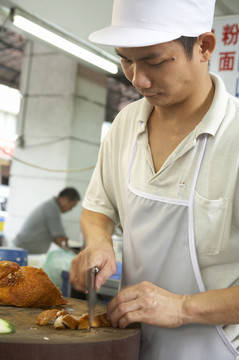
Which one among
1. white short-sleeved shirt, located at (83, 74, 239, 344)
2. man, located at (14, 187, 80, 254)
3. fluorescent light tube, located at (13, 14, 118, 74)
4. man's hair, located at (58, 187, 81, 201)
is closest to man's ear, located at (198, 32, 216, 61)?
white short-sleeved shirt, located at (83, 74, 239, 344)

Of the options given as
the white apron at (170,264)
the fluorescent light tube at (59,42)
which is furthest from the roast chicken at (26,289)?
the fluorescent light tube at (59,42)

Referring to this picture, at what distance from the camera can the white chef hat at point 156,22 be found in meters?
1.41

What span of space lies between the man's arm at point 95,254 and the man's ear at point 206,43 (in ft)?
2.38

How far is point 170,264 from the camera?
1.59m

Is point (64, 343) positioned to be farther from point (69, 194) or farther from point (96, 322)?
point (69, 194)

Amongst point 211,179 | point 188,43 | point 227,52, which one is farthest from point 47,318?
point 227,52

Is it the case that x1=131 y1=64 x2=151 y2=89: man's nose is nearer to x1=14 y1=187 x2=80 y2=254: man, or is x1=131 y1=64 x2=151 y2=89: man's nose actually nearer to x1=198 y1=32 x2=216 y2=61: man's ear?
x1=198 y1=32 x2=216 y2=61: man's ear

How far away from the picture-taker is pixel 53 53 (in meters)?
8.53

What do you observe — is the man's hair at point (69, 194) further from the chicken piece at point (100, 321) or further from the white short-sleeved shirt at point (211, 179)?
the chicken piece at point (100, 321)

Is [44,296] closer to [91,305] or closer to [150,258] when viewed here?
[91,305]

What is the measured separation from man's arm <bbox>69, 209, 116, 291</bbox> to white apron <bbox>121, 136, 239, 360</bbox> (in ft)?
0.36

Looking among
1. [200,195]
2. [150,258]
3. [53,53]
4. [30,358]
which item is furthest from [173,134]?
[53,53]

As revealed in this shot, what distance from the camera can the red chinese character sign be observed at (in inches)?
169

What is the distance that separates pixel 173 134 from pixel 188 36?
0.38 meters
